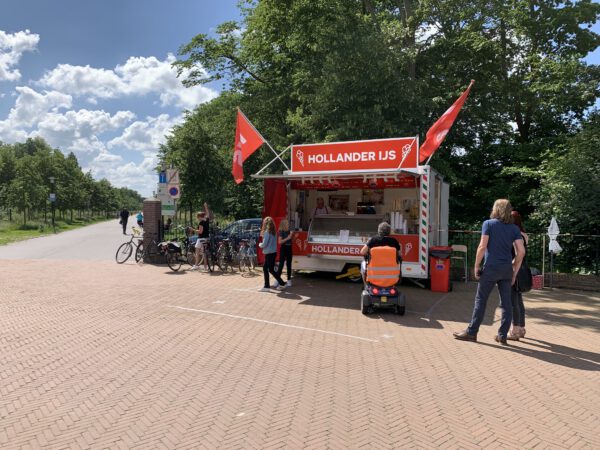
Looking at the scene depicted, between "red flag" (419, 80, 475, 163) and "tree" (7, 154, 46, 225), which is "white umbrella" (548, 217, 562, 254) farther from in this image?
"tree" (7, 154, 46, 225)

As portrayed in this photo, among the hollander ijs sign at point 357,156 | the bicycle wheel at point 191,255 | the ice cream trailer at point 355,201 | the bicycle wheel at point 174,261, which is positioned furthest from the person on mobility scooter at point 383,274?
the bicycle wheel at point 191,255

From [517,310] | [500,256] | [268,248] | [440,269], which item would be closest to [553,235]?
[440,269]

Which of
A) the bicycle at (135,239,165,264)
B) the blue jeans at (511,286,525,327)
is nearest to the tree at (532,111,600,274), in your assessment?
the blue jeans at (511,286,525,327)

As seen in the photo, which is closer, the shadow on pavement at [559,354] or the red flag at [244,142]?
the shadow on pavement at [559,354]

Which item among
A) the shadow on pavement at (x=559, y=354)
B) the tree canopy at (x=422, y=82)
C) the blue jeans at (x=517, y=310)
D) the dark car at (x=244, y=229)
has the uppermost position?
the tree canopy at (x=422, y=82)

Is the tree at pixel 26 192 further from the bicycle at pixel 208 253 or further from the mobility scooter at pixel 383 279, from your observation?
the mobility scooter at pixel 383 279

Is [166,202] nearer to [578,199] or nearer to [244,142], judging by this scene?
[244,142]

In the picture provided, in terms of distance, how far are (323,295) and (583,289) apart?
6282mm

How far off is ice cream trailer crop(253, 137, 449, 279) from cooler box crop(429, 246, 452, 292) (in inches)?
15.1

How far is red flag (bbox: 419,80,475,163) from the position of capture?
10312 mm

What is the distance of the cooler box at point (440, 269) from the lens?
10.1m

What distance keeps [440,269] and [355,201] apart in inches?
150

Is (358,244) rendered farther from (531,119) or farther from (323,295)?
(531,119)

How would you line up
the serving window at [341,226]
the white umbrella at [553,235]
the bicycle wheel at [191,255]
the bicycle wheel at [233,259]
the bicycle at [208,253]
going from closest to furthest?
the white umbrella at [553,235], the serving window at [341,226], the bicycle at [208,253], the bicycle wheel at [233,259], the bicycle wheel at [191,255]
